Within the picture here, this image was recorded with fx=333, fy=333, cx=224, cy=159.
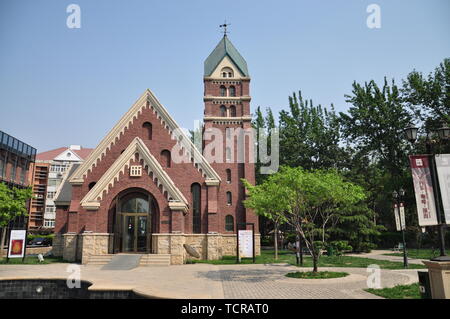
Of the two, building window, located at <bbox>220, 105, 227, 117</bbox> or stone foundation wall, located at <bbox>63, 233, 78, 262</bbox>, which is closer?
stone foundation wall, located at <bbox>63, 233, 78, 262</bbox>

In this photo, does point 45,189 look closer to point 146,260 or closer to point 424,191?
point 146,260

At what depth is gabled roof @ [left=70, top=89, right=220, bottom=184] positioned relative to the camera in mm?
26977

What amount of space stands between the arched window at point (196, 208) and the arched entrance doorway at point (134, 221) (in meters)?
4.43

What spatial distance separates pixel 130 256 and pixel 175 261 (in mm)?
2998

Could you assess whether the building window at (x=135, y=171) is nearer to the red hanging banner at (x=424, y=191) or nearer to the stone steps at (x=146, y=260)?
the stone steps at (x=146, y=260)

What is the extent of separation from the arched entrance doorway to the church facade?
70 millimetres

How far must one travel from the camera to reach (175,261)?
22.7 m

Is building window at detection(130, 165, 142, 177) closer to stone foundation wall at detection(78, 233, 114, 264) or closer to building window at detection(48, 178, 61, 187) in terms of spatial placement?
stone foundation wall at detection(78, 233, 114, 264)

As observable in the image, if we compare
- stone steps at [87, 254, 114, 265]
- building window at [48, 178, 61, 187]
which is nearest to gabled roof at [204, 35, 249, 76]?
stone steps at [87, 254, 114, 265]

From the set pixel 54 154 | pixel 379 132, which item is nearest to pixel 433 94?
pixel 379 132

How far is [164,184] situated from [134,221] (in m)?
3.61

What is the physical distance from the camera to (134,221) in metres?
24.3
